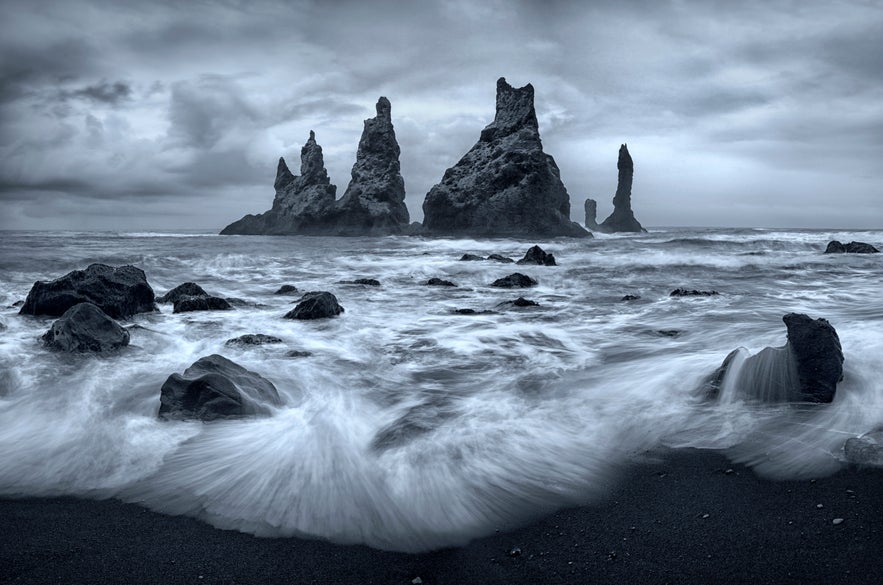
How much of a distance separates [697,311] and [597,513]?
720 cm

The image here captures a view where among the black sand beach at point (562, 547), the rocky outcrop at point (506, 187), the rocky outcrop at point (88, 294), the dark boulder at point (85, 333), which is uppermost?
the rocky outcrop at point (506, 187)

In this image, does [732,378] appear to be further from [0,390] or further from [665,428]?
[0,390]

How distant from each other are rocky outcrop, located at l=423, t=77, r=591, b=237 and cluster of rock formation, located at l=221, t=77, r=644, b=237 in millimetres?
98

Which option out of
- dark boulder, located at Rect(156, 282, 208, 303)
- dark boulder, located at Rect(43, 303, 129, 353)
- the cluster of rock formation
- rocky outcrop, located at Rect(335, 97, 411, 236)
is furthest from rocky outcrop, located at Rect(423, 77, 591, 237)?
dark boulder, located at Rect(43, 303, 129, 353)

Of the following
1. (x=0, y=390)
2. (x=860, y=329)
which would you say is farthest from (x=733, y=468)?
(x=0, y=390)

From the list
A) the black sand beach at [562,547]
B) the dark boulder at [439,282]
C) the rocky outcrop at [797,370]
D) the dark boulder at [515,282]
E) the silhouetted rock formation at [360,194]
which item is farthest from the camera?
the silhouetted rock formation at [360,194]

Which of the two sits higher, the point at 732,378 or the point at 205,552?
the point at 732,378

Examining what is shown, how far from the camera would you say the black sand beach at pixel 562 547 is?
2.21m

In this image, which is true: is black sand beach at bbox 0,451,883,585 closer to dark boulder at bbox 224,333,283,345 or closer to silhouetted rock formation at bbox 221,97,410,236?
dark boulder at bbox 224,333,283,345

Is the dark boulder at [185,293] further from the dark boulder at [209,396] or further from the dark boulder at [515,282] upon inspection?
the dark boulder at [515,282]

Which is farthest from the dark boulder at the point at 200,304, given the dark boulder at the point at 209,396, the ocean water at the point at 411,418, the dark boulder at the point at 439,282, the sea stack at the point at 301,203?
the sea stack at the point at 301,203

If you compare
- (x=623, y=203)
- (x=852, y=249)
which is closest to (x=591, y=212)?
(x=623, y=203)

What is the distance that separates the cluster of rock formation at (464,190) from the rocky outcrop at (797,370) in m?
47.7

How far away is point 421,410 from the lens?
4359 mm
